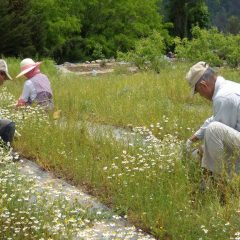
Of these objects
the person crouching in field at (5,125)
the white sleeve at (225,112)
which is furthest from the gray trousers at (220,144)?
the person crouching in field at (5,125)

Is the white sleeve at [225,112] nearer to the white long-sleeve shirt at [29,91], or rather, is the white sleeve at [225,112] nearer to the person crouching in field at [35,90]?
the person crouching in field at [35,90]

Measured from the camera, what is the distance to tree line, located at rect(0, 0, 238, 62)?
118 ft

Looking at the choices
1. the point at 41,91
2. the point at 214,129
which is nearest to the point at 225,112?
the point at 214,129

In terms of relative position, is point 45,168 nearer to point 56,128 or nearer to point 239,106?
point 56,128

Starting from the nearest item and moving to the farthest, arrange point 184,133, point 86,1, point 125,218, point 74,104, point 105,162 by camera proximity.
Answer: point 125,218 < point 105,162 < point 184,133 < point 74,104 < point 86,1

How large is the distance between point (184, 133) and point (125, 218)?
8.76 feet

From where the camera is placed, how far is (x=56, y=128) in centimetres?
755

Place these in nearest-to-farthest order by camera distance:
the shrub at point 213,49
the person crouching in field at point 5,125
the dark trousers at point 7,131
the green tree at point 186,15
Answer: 1. the person crouching in field at point 5,125
2. the dark trousers at point 7,131
3. the shrub at point 213,49
4. the green tree at point 186,15

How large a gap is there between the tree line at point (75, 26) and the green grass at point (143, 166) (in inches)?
1055

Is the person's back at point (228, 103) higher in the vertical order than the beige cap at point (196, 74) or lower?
lower

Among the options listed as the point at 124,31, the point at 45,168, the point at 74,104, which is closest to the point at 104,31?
the point at 124,31

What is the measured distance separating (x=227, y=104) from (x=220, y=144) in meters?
0.39

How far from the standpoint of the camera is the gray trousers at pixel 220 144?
16.8ft

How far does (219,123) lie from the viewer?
5203 mm
